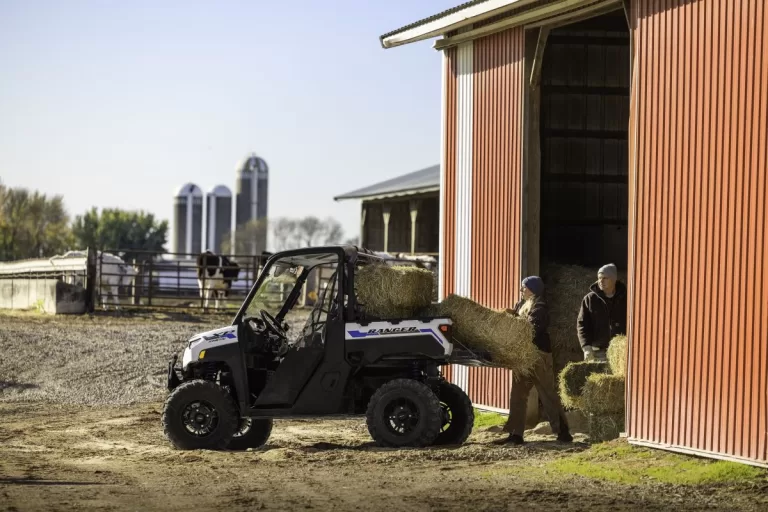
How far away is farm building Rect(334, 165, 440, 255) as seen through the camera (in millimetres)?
32562

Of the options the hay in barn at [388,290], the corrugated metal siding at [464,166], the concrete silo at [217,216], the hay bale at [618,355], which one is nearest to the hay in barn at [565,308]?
the corrugated metal siding at [464,166]

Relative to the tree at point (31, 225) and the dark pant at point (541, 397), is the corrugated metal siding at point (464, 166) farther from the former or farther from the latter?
the tree at point (31, 225)

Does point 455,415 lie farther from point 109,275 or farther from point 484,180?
point 109,275

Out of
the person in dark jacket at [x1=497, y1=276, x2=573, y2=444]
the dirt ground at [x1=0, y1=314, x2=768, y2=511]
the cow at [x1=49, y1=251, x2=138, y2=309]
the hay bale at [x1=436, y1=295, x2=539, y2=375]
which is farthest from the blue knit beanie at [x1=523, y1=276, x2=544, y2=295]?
the cow at [x1=49, y1=251, x2=138, y2=309]

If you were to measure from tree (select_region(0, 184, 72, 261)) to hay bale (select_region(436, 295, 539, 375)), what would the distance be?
53.7 metres

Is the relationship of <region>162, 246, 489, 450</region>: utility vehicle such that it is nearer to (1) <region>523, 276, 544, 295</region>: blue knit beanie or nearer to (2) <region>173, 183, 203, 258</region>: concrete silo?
(1) <region>523, 276, 544, 295</region>: blue knit beanie

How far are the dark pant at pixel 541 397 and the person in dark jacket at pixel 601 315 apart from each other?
3.06 ft

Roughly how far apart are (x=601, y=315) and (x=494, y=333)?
1.88 m

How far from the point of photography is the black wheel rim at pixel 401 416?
474 inches

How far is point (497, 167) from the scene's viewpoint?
1554 cm

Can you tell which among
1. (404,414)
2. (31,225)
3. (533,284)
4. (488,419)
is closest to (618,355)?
(533,284)

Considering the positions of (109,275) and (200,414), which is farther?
(109,275)

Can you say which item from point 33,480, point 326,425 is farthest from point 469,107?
point 33,480

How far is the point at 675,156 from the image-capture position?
38.9ft
